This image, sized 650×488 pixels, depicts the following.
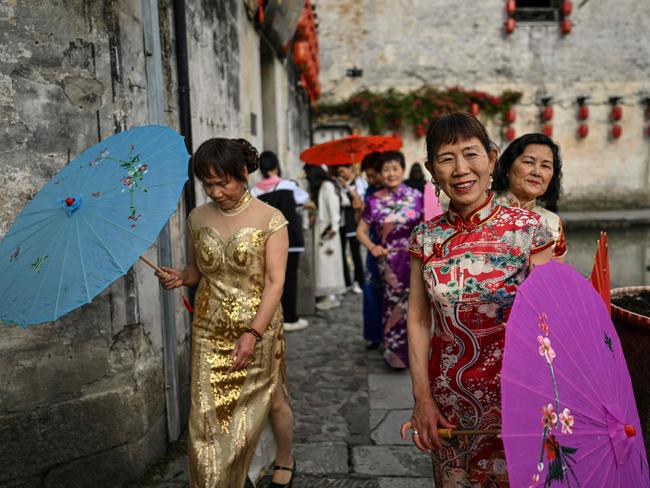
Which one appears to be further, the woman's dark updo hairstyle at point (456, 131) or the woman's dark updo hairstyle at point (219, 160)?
the woman's dark updo hairstyle at point (219, 160)

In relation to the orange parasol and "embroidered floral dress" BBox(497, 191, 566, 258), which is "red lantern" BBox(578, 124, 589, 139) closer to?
the orange parasol

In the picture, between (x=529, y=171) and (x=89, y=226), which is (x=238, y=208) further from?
(x=529, y=171)

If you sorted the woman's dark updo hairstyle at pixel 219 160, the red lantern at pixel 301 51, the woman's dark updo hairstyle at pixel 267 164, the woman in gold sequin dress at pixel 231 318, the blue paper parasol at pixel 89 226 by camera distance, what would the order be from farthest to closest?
the red lantern at pixel 301 51, the woman's dark updo hairstyle at pixel 267 164, the woman in gold sequin dress at pixel 231 318, the woman's dark updo hairstyle at pixel 219 160, the blue paper parasol at pixel 89 226

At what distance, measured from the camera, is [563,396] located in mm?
1220

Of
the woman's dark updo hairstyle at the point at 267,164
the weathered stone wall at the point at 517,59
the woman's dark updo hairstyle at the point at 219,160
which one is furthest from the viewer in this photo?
the weathered stone wall at the point at 517,59

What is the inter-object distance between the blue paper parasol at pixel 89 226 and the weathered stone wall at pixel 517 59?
1368 centimetres

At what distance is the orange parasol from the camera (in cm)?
562

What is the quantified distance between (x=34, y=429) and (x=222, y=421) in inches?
35.6

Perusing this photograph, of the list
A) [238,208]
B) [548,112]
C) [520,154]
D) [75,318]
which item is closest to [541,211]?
[520,154]

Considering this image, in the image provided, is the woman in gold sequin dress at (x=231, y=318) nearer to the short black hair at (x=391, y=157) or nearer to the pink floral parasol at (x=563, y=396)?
the pink floral parasol at (x=563, y=396)

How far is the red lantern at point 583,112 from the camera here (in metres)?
15.1

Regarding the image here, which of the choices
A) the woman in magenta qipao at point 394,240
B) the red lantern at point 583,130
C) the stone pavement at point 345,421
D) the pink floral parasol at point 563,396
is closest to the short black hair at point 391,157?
the woman in magenta qipao at point 394,240

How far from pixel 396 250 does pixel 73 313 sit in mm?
2623

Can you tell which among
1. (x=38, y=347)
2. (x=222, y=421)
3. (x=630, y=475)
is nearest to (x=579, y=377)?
(x=630, y=475)
